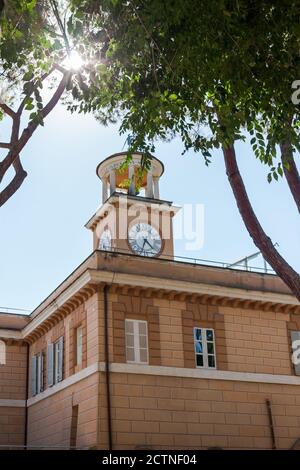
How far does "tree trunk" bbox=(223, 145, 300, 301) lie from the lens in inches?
477

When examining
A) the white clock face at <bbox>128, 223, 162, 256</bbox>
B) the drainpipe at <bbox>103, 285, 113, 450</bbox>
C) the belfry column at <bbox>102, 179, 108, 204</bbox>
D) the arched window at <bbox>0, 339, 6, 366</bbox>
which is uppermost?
the belfry column at <bbox>102, 179, 108, 204</bbox>

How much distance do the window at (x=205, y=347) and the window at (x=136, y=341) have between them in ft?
6.06

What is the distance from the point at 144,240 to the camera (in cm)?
2592

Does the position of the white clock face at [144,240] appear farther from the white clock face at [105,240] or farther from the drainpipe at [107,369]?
the drainpipe at [107,369]

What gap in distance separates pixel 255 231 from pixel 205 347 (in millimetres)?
9972

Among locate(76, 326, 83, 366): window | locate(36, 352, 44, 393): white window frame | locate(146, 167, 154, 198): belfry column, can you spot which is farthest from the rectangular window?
locate(146, 167, 154, 198): belfry column

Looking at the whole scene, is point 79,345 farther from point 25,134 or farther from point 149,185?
point 25,134

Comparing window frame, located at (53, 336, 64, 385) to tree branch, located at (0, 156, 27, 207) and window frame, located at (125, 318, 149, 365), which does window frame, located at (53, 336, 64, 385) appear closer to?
window frame, located at (125, 318, 149, 365)

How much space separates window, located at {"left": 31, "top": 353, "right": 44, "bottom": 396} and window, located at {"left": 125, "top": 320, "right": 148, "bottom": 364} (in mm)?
5785

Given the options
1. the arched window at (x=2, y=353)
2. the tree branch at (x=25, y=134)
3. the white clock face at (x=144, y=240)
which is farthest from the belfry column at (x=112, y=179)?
the tree branch at (x=25, y=134)

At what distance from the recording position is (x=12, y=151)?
10094 mm
